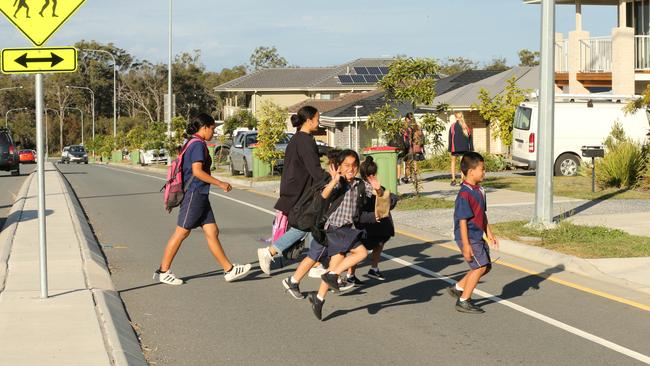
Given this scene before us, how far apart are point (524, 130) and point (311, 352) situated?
2041 centimetres

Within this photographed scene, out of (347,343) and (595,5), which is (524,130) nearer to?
(595,5)

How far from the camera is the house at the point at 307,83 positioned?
7444cm

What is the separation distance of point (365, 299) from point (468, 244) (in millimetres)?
1496

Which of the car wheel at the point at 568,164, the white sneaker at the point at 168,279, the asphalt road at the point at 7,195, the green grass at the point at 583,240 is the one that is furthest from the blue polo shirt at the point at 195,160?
the car wheel at the point at 568,164

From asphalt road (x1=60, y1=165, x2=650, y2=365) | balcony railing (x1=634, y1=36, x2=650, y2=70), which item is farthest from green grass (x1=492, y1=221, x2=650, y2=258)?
balcony railing (x1=634, y1=36, x2=650, y2=70)

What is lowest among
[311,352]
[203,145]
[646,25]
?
[311,352]

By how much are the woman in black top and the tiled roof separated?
63.4m

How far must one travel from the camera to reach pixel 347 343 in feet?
25.7

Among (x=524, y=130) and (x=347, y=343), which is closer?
(x=347, y=343)

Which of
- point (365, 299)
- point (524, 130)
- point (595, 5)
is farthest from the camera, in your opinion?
point (595, 5)

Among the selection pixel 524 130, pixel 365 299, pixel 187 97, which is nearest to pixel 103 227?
pixel 365 299

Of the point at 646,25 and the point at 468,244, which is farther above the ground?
the point at 646,25

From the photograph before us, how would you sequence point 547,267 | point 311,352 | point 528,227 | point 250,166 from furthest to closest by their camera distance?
point 250,166, point 528,227, point 547,267, point 311,352

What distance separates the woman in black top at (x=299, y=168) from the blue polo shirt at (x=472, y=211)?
5.07ft
